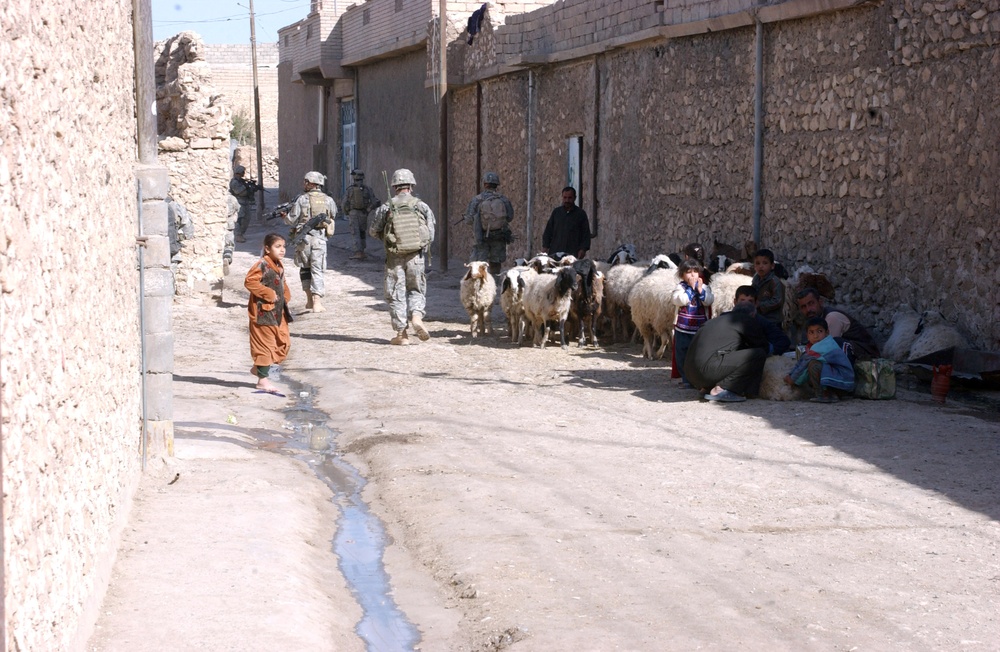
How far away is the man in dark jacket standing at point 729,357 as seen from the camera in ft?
30.2

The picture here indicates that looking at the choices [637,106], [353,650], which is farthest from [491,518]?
[637,106]

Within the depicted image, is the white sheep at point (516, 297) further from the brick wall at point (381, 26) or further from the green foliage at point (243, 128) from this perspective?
the green foliage at point (243, 128)

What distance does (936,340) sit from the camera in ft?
31.6

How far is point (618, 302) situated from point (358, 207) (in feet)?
37.9

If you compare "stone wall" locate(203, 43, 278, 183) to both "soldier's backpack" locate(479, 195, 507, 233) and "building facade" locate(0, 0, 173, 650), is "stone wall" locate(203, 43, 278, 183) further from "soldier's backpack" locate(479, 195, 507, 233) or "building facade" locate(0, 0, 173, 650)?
"building facade" locate(0, 0, 173, 650)

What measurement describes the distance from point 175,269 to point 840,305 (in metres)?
8.61

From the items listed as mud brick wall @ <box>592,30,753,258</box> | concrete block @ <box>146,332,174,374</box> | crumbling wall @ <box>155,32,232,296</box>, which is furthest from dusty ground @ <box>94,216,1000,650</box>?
crumbling wall @ <box>155,32,232,296</box>

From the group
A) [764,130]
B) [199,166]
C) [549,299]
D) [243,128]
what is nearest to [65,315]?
[549,299]

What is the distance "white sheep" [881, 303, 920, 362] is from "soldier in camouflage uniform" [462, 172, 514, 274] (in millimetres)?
5995

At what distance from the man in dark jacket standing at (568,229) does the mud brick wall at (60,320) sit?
9028mm

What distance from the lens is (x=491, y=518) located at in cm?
611

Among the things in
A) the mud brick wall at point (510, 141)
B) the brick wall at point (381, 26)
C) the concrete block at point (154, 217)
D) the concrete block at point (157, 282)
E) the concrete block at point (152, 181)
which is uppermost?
the brick wall at point (381, 26)

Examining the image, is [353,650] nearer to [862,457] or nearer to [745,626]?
[745,626]

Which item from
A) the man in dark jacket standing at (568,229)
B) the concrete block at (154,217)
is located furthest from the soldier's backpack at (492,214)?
the concrete block at (154,217)
